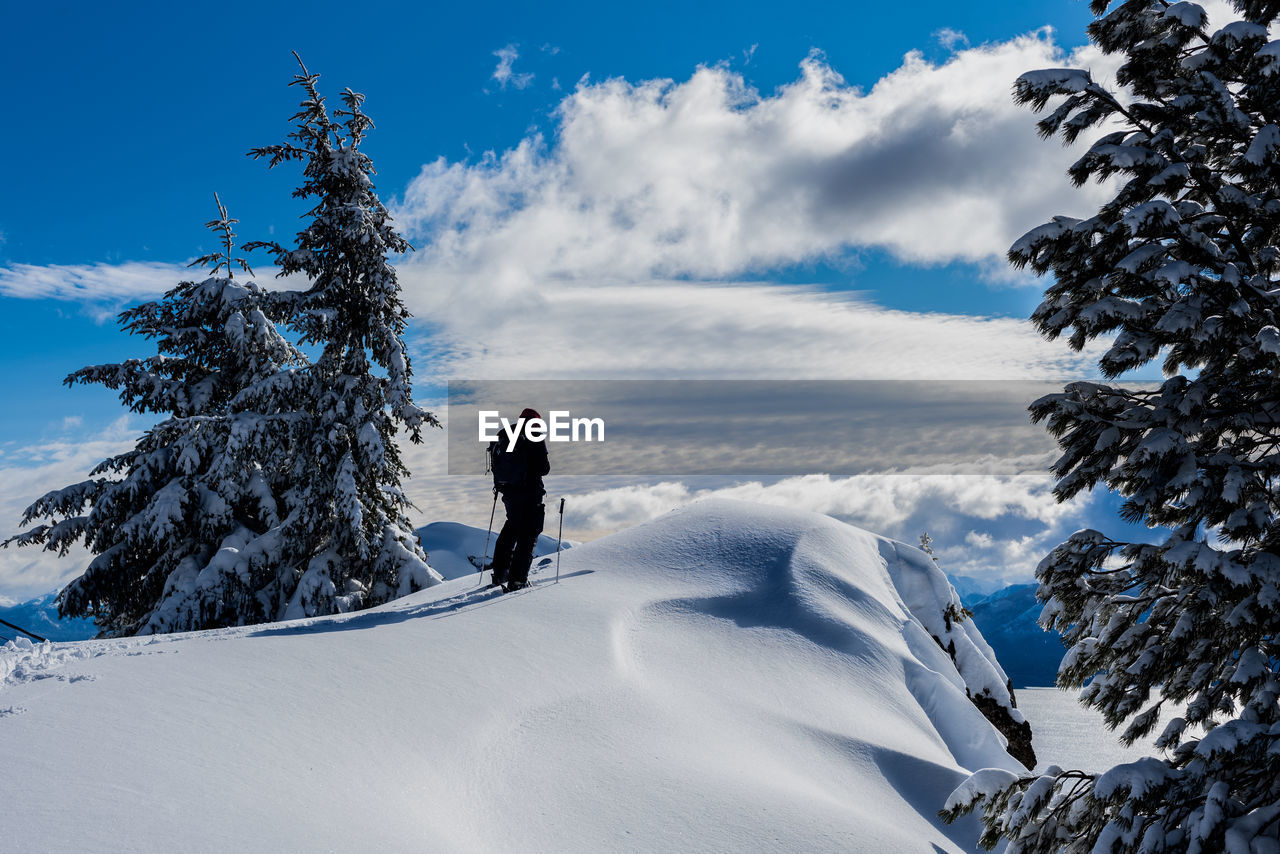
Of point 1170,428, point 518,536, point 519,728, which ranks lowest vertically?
point 519,728

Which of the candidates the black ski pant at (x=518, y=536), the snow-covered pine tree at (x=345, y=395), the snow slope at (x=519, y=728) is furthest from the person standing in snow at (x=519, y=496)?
the snow-covered pine tree at (x=345, y=395)

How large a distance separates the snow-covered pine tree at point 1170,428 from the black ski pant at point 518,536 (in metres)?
6.16

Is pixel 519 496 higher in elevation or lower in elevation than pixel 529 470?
lower

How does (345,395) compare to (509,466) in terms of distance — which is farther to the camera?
(345,395)

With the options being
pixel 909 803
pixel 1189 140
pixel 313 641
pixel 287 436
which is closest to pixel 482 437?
pixel 313 641

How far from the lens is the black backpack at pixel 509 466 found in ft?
32.0

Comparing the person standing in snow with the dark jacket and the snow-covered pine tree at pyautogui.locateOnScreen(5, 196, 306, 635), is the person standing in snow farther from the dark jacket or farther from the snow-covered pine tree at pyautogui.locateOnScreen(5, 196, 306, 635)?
the snow-covered pine tree at pyautogui.locateOnScreen(5, 196, 306, 635)

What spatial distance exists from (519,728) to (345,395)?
11323mm

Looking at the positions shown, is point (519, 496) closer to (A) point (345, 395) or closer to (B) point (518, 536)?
(B) point (518, 536)

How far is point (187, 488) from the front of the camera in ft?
46.5

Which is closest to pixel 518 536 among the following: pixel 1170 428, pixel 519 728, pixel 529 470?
pixel 529 470

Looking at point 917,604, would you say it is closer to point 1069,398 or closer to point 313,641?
point 1069,398

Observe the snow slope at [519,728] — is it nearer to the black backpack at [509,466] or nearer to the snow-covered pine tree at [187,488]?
the black backpack at [509,466]

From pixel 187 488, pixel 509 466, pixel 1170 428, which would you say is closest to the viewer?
pixel 1170 428
